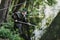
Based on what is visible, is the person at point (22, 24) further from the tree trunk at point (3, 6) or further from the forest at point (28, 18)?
the tree trunk at point (3, 6)

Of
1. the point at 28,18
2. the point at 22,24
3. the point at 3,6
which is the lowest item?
the point at 22,24

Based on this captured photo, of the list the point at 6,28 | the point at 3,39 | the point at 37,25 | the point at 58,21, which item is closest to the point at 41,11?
the point at 37,25

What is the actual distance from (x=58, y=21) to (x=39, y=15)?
2462 millimetres

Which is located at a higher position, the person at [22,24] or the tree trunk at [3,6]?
the tree trunk at [3,6]

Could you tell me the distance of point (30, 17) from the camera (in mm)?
4195

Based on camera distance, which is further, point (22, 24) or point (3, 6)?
point (22, 24)

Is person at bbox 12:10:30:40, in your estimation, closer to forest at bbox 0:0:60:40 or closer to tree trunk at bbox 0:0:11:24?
forest at bbox 0:0:60:40

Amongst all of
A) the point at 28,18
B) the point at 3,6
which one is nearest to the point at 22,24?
the point at 28,18

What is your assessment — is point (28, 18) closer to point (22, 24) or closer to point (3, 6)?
point (22, 24)

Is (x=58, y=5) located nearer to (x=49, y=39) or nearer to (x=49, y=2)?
(x=49, y=2)

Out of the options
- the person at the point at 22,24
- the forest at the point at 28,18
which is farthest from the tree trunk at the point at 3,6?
the person at the point at 22,24

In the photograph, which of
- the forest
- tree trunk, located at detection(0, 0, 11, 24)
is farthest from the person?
tree trunk, located at detection(0, 0, 11, 24)

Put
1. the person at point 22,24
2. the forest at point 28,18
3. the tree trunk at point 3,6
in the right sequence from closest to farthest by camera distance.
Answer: the tree trunk at point 3,6, the forest at point 28,18, the person at point 22,24

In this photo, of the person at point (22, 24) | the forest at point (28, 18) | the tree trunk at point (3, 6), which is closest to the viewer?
the tree trunk at point (3, 6)
